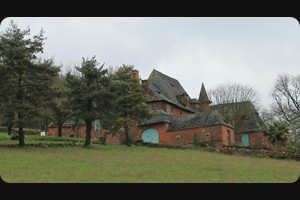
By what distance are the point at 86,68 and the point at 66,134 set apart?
21.1 metres

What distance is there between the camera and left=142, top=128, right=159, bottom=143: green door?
169 ft

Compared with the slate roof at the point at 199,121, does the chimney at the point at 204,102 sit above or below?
above

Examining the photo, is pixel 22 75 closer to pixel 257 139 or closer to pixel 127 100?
pixel 127 100

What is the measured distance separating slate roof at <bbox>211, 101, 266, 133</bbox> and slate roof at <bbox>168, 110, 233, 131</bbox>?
9.52 meters

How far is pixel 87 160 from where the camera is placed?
79.7 feet

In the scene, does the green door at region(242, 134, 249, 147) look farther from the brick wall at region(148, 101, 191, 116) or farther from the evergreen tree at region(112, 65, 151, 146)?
the evergreen tree at region(112, 65, 151, 146)

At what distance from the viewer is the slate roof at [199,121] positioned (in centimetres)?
4872

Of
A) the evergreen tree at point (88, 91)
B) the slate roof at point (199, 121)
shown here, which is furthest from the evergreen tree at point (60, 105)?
the slate roof at point (199, 121)

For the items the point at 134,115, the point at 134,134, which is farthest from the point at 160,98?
the point at 134,115

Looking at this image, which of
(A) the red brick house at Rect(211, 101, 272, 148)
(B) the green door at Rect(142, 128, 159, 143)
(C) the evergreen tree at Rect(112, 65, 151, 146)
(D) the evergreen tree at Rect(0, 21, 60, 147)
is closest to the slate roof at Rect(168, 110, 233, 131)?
(B) the green door at Rect(142, 128, 159, 143)

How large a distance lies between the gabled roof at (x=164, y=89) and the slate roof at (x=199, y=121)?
4221 millimetres

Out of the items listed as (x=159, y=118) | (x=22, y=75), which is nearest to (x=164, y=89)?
(x=159, y=118)

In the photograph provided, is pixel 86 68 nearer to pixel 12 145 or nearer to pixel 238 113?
pixel 12 145

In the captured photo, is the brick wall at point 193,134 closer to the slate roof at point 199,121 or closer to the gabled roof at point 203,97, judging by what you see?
the slate roof at point 199,121
